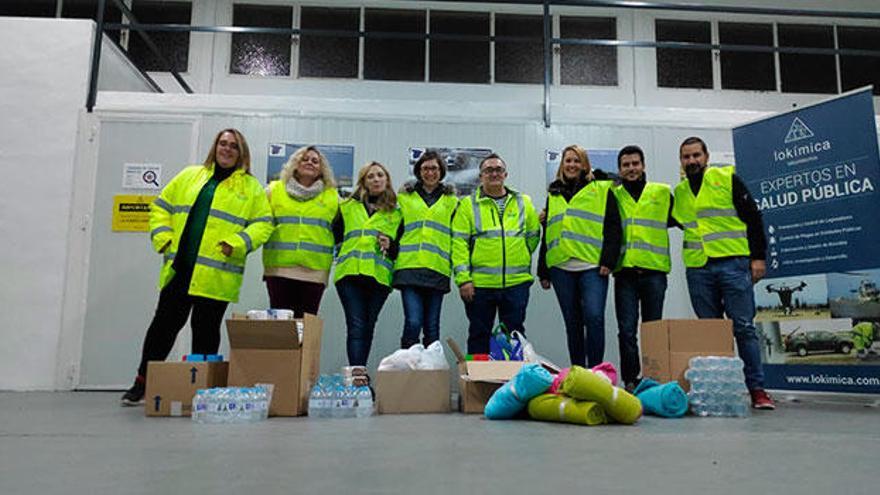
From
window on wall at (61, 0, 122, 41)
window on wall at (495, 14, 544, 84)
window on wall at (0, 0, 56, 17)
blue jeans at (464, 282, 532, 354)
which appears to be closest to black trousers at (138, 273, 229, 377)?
blue jeans at (464, 282, 532, 354)

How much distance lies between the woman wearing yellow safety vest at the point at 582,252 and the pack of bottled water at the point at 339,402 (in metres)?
1.35

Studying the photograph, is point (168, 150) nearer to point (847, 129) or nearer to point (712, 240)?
point (712, 240)

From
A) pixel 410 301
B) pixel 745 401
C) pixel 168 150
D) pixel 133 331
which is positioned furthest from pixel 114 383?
pixel 745 401

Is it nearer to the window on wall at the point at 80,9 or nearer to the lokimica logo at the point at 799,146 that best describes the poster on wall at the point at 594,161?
the lokimica logo at the point at 799,146

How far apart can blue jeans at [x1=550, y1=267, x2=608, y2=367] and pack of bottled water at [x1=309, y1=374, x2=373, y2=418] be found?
1.34m

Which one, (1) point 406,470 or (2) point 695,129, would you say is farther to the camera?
(2) point 695,129

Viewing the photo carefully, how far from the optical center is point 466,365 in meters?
3.11

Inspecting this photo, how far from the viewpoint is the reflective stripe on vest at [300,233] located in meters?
3.48

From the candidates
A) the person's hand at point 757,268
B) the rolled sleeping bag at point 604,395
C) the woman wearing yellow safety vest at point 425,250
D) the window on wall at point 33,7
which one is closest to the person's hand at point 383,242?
the woman wearing yellow safety vest at point 425,250

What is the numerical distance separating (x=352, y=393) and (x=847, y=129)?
3285 millimetres

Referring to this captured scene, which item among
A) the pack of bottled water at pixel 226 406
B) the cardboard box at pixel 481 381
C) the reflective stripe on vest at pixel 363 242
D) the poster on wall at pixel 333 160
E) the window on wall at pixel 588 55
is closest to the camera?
the pack of bottled water at pixel 226 406

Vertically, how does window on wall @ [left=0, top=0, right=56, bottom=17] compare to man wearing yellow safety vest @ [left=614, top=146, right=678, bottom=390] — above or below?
above

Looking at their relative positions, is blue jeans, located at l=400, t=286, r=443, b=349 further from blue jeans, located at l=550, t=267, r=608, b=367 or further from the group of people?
blue jeans, located at l=550, t=267, r=608, b=367

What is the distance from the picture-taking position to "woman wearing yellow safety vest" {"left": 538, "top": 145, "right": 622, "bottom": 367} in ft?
11.7
